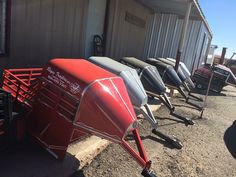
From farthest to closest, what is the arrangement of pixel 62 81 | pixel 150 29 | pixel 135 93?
pixel 150 29
pixel 135 93
pixel 62 81

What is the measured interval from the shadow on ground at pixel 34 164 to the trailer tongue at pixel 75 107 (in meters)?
0.14

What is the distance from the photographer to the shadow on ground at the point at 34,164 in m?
3.54

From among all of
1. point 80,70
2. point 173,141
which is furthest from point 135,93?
point 80,70

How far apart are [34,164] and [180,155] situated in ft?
7.75

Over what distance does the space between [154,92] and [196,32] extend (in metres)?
11.5

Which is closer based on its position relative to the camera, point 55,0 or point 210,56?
point 55,0

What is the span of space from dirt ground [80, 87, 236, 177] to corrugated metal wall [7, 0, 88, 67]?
2.44 meters

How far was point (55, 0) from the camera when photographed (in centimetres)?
613

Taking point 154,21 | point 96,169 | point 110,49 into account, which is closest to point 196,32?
point 154,21

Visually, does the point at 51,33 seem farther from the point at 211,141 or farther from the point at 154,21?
the point at 154,21

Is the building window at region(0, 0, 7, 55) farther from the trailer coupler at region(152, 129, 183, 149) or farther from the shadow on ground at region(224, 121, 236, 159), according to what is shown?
the shadow on ground at region(224, 121, 236, 159)

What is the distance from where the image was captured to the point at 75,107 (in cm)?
347

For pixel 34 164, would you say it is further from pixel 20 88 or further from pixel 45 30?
pixel 45 30

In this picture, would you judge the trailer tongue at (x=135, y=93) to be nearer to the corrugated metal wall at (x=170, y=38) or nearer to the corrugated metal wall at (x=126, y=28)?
the corrugated metal wall at (x=126, y=28)
